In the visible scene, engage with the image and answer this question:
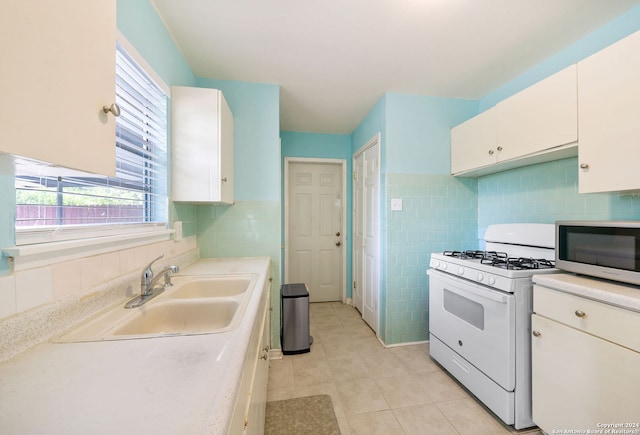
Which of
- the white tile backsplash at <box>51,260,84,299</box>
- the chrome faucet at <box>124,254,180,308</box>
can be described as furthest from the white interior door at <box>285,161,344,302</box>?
the white tile backsplash at <box>51,260,84,299</box>

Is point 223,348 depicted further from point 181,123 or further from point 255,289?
point 181,123

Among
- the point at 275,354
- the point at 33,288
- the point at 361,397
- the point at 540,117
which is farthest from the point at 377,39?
the point at 275,354

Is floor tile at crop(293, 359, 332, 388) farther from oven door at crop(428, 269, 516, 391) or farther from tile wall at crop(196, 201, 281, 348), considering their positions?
oven door at crop(428, 269, 516, 391)

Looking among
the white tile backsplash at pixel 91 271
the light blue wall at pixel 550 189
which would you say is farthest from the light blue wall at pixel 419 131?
the white tile backsplash at pixel 91 271

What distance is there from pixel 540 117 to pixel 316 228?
2679mm

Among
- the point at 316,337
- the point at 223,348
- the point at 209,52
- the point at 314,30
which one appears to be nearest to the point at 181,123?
the point at 209,52

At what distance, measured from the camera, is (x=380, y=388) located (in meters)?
1.84

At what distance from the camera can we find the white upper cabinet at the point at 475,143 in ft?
6.72

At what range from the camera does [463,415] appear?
1581mm

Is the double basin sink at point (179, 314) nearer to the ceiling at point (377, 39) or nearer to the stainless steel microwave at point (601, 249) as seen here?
the ceiling at point (377, 39)

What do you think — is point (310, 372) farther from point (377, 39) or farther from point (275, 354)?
point (377, 39)

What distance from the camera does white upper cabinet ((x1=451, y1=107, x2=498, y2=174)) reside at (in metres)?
2.05

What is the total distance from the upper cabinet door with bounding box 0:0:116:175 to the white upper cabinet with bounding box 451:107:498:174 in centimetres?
242

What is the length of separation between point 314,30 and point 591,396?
249 cm
